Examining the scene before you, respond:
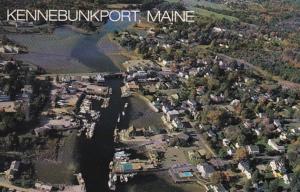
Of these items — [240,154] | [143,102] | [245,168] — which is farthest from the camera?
[143,102]

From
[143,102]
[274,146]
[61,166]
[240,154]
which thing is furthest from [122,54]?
[61,166]

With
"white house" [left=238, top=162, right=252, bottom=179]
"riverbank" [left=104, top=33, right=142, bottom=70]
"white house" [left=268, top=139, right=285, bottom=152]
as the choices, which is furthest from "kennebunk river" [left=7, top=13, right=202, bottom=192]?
"white house" [left=268, top=139, right=285, bottom=152]

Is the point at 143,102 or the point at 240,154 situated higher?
the point at 143,102

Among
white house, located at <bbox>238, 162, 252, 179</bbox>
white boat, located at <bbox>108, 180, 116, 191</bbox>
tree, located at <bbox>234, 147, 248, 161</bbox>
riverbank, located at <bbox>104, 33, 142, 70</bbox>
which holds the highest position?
riverbank, located at <bbox>104, 33, 142, 70</bbox>

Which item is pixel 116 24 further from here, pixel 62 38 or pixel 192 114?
pixel 192 114

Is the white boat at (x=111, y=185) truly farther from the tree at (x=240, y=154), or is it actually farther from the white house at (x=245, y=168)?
the tree at (x=240, y=154)

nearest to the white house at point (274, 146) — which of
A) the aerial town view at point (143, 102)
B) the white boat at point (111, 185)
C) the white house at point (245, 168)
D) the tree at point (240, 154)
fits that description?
the aerial town view at point (143, 102)

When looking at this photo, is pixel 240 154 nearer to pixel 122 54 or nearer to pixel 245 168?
pixel 245 168

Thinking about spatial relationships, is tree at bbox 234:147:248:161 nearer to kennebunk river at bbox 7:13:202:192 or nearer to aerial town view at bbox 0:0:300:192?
aerial town view at bbox 0:0:300:192

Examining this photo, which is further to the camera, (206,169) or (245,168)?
(245,168)
